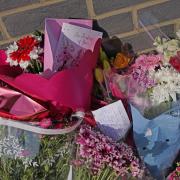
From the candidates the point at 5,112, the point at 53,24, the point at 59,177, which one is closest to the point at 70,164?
the point at 59,177

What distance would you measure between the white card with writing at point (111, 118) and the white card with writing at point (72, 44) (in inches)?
9.7

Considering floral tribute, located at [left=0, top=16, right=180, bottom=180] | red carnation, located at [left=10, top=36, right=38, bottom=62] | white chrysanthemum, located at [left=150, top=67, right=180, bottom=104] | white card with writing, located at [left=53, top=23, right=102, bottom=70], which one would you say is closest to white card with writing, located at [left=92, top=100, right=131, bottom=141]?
floral tribute, located at [left=0, top=16, right=180, bottom=180]

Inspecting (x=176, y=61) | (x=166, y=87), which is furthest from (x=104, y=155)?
(x=176, y=61)

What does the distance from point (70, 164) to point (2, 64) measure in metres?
0.57

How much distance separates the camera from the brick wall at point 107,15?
199cm

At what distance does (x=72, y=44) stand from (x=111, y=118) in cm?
37

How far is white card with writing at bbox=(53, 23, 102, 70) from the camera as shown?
76.4 inches

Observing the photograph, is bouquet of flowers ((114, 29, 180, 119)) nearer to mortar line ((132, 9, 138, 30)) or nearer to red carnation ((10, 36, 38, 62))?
mortar line ((132, 9, 138, 30))

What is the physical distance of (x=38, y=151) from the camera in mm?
1702

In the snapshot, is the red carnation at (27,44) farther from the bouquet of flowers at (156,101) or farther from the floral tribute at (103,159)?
the floral tribute at (103,159)

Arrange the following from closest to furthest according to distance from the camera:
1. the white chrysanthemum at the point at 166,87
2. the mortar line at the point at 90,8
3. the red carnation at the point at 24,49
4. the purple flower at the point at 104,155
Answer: the purple flower at the point at 104,155
the white chrysanthemum at the point at 166,87
the red carnation at the point at 24,49
the mortar line at the point at 90,8

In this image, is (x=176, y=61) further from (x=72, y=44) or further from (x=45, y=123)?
(x=45, y=123)

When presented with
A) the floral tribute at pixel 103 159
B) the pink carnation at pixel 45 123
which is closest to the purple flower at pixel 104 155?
the floral tribute at pixel 103 159

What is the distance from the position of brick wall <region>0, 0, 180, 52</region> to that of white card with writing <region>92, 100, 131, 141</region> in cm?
39
